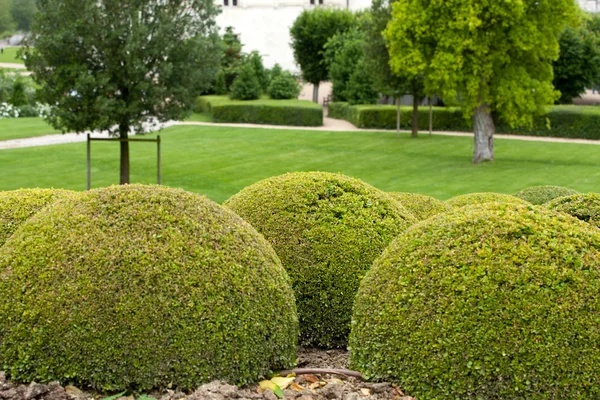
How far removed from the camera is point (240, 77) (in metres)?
47.9

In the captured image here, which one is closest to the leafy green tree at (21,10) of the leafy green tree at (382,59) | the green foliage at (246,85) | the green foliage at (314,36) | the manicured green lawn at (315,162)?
the green foliage at (314,36)

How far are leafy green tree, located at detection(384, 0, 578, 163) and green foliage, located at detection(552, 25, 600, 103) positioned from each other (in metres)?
18.4

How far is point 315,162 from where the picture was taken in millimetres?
29453

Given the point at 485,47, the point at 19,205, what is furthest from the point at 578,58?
the point at 19,205

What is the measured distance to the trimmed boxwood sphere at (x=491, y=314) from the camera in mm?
4262

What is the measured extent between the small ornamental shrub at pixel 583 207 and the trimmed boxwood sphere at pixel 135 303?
2729mm

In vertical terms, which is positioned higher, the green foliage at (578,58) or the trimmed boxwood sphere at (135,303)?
the green foliage at (578,58)

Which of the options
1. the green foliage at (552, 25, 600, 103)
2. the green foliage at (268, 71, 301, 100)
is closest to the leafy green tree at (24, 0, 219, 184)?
the green foliage at (268, 71, 301, 100)

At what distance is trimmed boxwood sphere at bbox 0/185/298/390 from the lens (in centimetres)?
442

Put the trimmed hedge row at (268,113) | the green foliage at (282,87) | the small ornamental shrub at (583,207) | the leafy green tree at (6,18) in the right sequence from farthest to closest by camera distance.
Answer: the leafy green tree at (6,18), the green foliage at (282,87), the trimmed hedge row at (268,113), the small ornamental shrub at (583,207)

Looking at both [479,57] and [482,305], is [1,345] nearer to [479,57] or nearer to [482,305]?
[482,305]

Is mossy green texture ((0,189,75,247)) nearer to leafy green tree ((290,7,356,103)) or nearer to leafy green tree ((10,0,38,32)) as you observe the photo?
leafy green tree ((290,7,356,103))

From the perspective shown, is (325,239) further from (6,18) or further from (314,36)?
(6,18)

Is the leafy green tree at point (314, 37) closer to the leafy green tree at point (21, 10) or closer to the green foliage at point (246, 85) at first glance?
the green foliage at point (246, 85)
